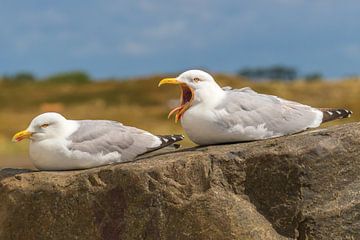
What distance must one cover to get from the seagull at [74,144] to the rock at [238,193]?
356mm

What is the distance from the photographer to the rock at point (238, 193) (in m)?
6.54

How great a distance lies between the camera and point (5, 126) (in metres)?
29.0

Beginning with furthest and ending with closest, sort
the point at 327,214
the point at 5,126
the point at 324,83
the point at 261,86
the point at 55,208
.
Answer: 1. the point at 324,83
2. the point at 261,86
3. the point at 5,126
4. the point at 55,208
5. the point at 327,214

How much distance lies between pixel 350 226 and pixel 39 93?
118ft

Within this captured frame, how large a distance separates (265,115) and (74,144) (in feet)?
5.72

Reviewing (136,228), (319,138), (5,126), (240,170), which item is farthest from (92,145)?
(5,126)

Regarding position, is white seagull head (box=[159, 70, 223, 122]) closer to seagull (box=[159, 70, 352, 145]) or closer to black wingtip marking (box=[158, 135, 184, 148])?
seagull (box=[159, 70, 352, 145])

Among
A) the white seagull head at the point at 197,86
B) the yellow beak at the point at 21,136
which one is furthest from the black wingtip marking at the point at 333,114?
the yellow beak at the point at 21,136

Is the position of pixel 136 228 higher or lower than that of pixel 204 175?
lower

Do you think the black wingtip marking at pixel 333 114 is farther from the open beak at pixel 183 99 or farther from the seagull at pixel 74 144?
the seagull at pixel 74 144

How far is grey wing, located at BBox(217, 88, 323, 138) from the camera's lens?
7.03m

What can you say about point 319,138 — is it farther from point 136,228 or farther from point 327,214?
point 136,228

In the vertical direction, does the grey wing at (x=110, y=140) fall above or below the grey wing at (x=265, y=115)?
below

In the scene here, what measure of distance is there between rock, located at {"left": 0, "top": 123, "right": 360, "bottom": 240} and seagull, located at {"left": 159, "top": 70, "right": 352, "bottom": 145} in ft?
0.63
